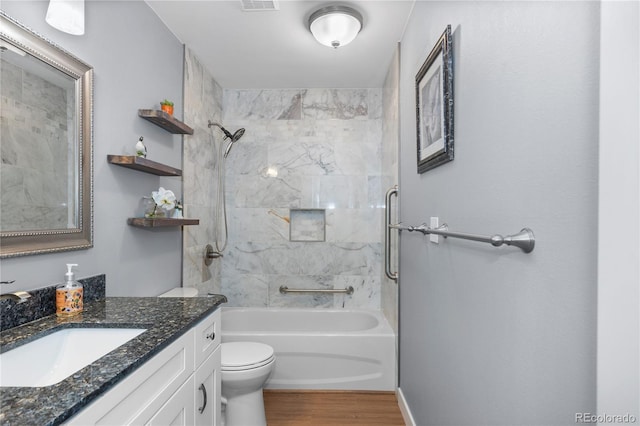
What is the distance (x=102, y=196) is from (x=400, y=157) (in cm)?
170

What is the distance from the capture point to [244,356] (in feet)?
6.51

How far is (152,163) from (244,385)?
127 cm

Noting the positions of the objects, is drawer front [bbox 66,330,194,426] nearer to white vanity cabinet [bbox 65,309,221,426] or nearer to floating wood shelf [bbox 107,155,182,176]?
white vanity cabinet [bbox 65,309,221,426]

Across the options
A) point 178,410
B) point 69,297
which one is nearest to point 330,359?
point 178,410

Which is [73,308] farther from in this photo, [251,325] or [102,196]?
[251,325]

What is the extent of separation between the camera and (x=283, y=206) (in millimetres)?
3178

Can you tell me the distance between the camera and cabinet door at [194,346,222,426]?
4.19ft

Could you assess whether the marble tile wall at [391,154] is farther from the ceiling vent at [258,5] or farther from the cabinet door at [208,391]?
the cabinet door at [208,391]

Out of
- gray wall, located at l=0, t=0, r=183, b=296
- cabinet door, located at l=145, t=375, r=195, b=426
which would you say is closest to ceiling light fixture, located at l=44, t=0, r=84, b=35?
gray wall, located at l=0, t=0, r=183, b=296

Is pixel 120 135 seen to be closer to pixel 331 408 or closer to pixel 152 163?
pixel 152 163

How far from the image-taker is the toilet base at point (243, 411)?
1.94 meters

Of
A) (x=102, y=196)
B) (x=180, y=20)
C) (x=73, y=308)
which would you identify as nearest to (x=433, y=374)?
(x=73, y=308)

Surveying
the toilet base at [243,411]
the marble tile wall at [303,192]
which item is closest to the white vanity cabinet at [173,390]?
the toilet base at [243,411]

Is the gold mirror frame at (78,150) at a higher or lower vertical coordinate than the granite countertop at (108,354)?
higher
